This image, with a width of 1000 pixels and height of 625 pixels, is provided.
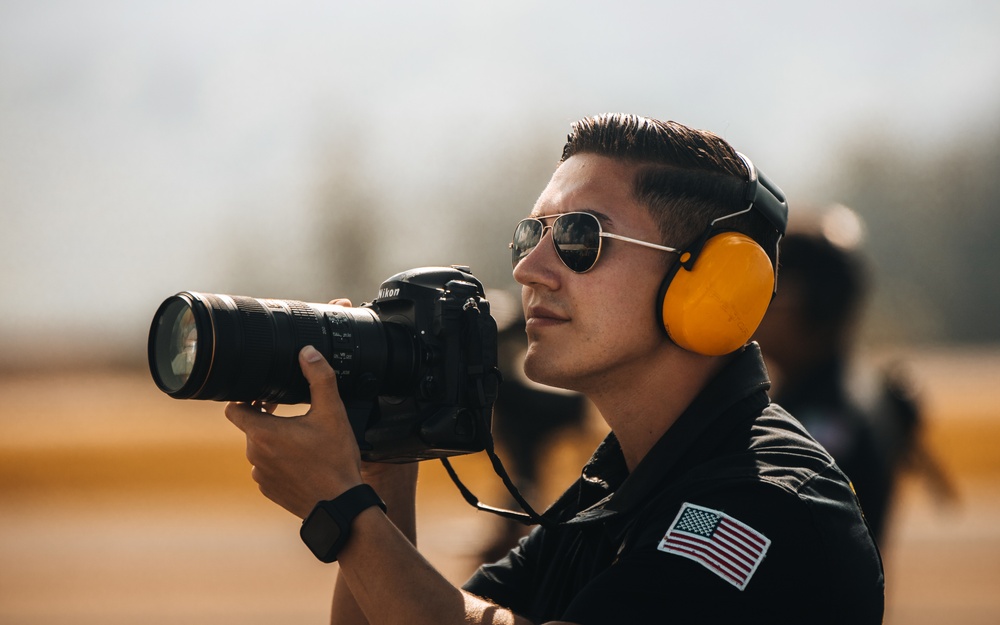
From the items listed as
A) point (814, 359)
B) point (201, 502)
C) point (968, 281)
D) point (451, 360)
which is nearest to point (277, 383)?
point (451, 360)

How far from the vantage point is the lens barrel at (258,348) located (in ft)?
7.38

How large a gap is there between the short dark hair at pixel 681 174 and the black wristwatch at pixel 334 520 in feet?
3.12

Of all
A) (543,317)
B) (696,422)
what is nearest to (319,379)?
(543,317)

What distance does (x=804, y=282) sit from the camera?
4.21 m

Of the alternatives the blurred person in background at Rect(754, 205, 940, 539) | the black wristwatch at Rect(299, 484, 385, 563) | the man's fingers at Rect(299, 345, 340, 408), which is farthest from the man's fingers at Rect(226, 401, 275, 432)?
the blurred person in background at Rect(754, 205, 940, 539)

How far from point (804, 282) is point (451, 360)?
2.07 metres

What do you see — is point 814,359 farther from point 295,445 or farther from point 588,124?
point 295,445

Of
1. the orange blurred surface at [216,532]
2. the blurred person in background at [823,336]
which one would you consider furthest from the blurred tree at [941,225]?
the blurred person in background at [823,336]

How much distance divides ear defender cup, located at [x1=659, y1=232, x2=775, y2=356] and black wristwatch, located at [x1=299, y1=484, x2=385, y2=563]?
0.80 m

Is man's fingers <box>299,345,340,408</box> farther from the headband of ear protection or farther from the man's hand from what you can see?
the headband of ear protection

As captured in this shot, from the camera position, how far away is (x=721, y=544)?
2025mm

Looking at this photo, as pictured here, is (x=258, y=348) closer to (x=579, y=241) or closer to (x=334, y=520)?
(x=334, y=520)

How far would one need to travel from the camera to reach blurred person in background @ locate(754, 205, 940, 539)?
395 cm

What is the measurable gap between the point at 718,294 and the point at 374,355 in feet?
2.58
